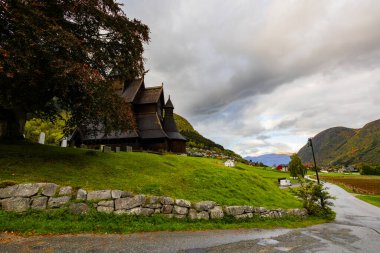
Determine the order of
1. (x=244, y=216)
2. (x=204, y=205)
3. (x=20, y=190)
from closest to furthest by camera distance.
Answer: (x=20, y=190)
(x=204, y=205)
(x=244, y=216)

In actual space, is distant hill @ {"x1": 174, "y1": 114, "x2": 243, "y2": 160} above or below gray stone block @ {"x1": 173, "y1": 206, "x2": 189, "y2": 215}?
A: above

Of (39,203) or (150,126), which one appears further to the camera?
(150,126)

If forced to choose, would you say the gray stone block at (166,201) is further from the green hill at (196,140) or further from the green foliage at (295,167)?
the green hill at (196,140)

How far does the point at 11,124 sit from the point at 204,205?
16127mm

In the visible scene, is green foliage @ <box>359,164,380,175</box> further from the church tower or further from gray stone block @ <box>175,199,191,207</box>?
gray stone block @ <box>175,199,191,207</box>

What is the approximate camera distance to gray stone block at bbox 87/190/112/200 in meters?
13.6

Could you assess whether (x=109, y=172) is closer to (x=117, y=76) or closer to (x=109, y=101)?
(x=109, y=101)

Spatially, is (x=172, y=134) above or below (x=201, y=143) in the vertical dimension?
below

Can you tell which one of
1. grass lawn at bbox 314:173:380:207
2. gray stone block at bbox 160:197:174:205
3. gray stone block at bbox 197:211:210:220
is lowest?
grass lawn at bbox 314:173:380:207

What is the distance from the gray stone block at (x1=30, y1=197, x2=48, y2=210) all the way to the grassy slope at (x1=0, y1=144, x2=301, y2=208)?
1530 millimetres

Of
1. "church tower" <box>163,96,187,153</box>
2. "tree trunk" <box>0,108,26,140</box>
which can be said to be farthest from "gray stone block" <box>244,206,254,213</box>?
"church tower" <box>163,96,187,153</box>

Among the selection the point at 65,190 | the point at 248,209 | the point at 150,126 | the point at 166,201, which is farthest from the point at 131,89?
the point at 65,190

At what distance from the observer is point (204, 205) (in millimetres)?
16609

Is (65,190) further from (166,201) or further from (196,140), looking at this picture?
(196,140)
